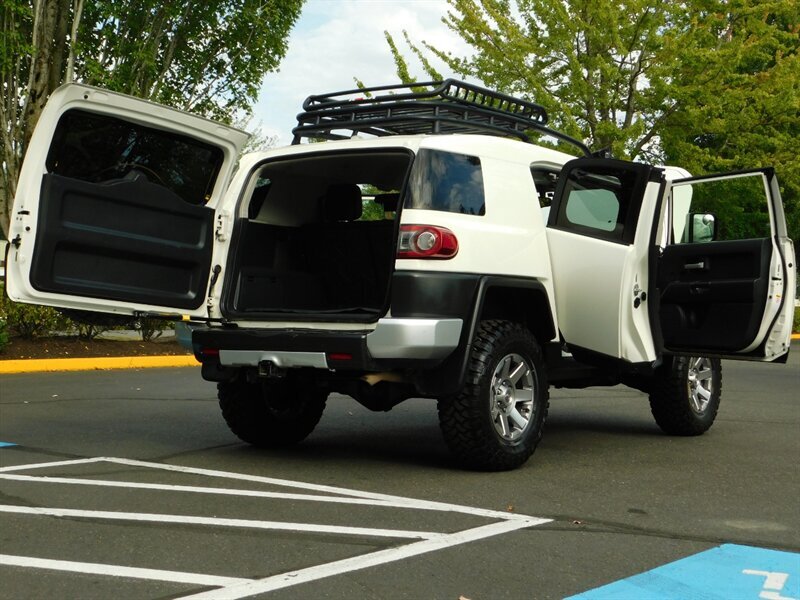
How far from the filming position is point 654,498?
5965 mm

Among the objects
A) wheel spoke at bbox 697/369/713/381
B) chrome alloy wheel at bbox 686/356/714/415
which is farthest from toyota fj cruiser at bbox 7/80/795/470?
wheel spoke at bbox 697/369/713/381

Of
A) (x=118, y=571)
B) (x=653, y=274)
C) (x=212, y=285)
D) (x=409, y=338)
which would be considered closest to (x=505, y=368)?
(x=409, y=338)

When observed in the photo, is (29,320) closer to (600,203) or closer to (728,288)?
(600,203)

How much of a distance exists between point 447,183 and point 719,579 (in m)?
2.89

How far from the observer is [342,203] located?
7617 mm

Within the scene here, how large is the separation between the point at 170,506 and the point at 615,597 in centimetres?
249

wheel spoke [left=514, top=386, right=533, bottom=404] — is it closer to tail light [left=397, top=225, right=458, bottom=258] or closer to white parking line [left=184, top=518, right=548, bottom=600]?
tail light [left=397, top=225, right=458, bottom=258]

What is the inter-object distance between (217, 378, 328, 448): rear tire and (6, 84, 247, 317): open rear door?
33.9 inches

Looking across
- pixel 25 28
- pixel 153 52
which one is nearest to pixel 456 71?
pixel 153 52

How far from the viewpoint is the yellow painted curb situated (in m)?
13.6

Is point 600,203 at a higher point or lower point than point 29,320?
higher

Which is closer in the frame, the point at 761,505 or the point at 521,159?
the point at 761,505

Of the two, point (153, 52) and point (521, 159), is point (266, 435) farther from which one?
point (153, 52)

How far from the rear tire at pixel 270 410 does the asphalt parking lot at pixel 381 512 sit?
0.52ft
